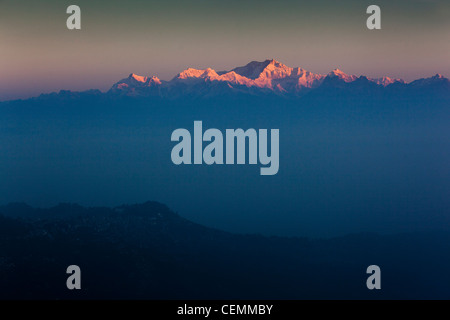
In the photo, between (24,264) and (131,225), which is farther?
(131,225)

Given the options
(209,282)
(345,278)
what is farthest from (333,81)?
(209,282)

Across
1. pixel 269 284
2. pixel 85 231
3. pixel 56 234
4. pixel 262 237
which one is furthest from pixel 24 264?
pixel 262 237

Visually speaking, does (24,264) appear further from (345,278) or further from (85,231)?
(345,278)

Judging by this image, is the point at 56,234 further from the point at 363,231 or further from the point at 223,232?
the point at 363,231
